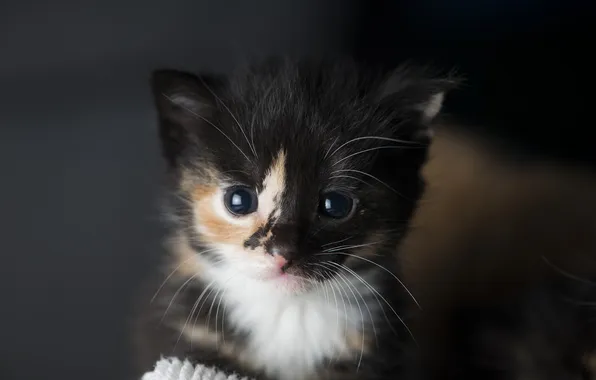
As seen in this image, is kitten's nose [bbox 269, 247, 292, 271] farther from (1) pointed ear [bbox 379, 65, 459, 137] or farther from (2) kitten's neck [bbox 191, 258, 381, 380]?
(1) pointed ear [bbox 379, 65, 459, 137]

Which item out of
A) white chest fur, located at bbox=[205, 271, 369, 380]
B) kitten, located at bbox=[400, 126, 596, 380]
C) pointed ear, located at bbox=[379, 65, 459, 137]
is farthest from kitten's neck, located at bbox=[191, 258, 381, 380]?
pointed ear, located at bbox=[379, 65, 459, 137]

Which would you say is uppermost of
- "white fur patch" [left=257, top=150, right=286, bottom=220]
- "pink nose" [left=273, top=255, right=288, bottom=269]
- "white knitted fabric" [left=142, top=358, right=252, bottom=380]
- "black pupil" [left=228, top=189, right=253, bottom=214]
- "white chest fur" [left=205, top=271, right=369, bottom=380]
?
"white fur patch" [left=257, top=150, right=286, bottom=220]

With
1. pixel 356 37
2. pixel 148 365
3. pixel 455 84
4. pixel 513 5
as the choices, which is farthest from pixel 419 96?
pixel 148 365

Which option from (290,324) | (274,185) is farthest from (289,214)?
Result: (290,324)

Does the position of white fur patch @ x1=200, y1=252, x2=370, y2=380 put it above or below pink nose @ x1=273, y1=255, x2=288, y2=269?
below

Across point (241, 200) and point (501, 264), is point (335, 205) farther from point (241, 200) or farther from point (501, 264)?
point (501, 264)

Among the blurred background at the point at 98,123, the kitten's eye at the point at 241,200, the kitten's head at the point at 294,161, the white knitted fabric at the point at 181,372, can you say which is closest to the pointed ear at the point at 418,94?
the kitten's head at the point at 294,161

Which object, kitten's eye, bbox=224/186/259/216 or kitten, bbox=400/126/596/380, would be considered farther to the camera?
kitten, bbox=400/126/596/380
